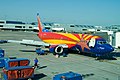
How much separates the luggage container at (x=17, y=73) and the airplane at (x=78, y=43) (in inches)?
606

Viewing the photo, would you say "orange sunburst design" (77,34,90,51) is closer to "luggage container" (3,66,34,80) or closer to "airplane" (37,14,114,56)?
"airplane" (37,14,114,56)

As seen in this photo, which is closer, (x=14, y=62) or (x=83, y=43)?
(x=14, y=62)

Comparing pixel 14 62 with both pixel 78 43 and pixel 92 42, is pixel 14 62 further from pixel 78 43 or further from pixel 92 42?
pixel 78 43

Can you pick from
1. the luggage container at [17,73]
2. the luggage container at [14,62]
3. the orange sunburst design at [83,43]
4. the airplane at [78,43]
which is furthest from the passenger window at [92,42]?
the luggage container at [17,73]

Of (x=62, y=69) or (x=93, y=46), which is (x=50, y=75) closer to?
(x=62, y=69)

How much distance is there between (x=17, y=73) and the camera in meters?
19.4

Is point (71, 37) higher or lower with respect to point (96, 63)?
higher

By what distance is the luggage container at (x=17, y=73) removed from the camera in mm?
19078

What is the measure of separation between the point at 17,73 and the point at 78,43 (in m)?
18.8

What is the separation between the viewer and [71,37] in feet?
127

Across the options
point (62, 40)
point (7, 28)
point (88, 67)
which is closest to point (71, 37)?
point (62, 40)

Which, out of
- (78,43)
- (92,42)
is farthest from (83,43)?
(92,42)

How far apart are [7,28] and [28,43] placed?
112278mm

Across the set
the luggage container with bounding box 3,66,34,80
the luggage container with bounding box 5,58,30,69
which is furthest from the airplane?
the luggage container with bounding box 3,66,34,80
